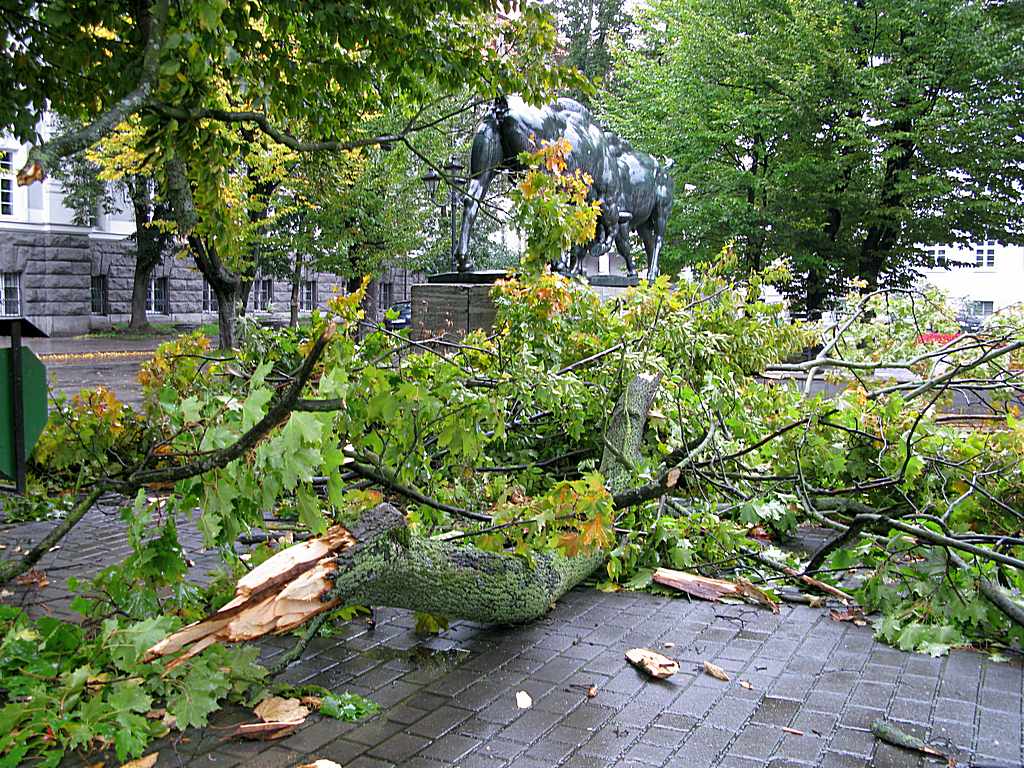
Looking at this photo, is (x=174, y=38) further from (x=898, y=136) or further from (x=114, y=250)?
(x=114, y=250)

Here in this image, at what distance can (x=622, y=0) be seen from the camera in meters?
47.8

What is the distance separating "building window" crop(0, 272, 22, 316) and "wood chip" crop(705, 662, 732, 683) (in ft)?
102

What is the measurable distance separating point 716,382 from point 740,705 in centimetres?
262

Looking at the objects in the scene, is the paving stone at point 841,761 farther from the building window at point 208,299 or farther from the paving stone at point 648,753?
the building window at point 208,299

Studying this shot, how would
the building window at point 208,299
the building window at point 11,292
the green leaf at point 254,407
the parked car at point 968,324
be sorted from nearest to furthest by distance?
the green leaf at point 254,407 < the parked car at point 968,324 < the building window at point 11,292 < the building window at point 208,299

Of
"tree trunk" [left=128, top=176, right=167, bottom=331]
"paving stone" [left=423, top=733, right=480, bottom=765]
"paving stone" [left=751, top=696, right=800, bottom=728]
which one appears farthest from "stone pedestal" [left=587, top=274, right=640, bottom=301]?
"tree trunk" [left=128, top=176, right=167, bottom=331]

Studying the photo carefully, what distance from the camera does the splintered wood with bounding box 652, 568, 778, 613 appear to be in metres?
5.49

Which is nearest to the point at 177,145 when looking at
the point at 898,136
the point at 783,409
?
the point at 783,409

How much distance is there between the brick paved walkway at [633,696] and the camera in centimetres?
356

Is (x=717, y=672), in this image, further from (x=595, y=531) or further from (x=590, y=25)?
(x=590, y=25)

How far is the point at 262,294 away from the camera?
4047cm

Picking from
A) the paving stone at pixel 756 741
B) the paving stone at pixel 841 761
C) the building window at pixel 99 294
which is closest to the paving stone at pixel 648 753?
the paving stone at pixel 756 741

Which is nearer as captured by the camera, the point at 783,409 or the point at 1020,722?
the point at 1020,722

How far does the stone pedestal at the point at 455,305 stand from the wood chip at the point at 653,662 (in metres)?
6.49
